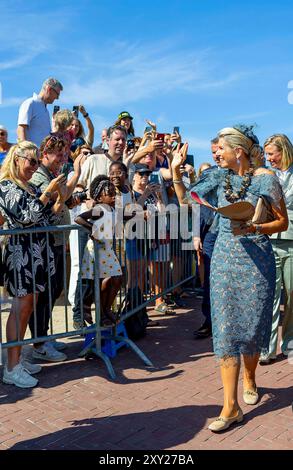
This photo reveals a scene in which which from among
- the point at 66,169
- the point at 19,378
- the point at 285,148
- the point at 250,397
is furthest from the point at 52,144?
the point at 250,397

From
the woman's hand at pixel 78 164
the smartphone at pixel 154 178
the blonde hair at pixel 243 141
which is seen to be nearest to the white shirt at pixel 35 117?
the woman's hand at pixel 78 164

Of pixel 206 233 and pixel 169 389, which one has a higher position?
pixel 206 233

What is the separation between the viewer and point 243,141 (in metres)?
3.68

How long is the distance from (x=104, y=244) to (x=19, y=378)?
146 cm

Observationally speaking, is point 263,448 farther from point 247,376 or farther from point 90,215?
point 90,215

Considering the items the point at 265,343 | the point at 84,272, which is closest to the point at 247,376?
the point at 265,343

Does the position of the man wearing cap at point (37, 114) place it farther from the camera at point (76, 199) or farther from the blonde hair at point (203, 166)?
the blonde hair at point (203, 166)

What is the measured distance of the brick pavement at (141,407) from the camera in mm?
3488

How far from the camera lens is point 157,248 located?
655 centimetres

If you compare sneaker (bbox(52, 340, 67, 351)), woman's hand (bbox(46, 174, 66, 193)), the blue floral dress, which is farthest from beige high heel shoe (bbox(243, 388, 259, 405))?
woman's hand (bbox(46, 174, 66, 193))

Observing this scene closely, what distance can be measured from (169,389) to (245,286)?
1.27 meters

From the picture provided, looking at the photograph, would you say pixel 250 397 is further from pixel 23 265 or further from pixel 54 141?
pixel 54 141

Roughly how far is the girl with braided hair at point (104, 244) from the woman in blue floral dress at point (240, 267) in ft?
4.73
